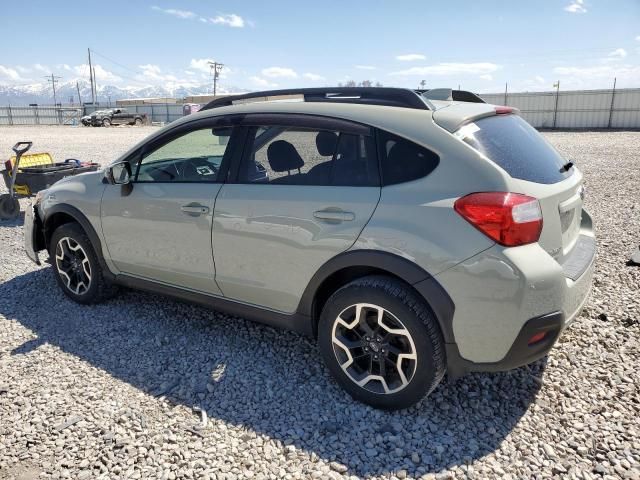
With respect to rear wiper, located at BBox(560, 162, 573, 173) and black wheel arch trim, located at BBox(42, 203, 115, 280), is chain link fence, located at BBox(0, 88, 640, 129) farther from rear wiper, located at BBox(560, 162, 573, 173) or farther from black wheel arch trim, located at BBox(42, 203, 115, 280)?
black wheel arch trim, located at BBox(42, 203, 115, 280)

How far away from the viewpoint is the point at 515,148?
2865 mm

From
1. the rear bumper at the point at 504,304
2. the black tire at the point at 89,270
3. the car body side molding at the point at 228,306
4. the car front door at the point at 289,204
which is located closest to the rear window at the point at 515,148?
the rear bumper at the point at 504,304

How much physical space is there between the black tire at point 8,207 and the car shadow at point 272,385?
378cm

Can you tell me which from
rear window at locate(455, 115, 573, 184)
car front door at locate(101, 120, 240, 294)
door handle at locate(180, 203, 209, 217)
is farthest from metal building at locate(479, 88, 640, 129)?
door handle at locate(180, 203, 209, 217)

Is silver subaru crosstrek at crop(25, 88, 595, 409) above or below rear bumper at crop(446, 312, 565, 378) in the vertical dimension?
above

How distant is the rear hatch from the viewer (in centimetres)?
264

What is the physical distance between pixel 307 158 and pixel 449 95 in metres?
1.06

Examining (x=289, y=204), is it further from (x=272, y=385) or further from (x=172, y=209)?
(x=272, y=385)

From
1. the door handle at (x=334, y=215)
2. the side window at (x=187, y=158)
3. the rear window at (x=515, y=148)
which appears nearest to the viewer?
the rear window at (x=515, y=148)

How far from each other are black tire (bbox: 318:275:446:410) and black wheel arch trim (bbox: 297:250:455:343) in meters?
0.07

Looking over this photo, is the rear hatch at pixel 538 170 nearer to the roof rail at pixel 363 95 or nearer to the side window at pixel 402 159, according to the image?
the side window at pixel 402 159

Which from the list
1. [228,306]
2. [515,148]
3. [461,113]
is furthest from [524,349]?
[228,306]

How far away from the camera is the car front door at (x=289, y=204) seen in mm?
2877

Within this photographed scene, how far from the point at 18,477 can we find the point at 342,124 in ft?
8.24
